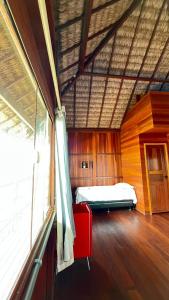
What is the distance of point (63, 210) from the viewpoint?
6.27 feet

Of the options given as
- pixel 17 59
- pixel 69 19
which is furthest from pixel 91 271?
pixel 69 19

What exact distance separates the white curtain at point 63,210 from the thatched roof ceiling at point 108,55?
168 cm

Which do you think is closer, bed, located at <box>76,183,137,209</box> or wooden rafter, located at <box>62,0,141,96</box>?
wooden rafter, located at <box>62,0,141,96</box>

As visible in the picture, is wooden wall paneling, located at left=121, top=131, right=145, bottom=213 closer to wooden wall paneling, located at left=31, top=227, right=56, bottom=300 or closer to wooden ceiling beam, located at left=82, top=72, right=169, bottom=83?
wooden ceiling beam, located at left=82, top=72, right=169, bottom=83

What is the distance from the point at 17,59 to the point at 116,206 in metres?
4.74

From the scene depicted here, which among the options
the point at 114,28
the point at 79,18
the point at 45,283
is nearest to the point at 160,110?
the point at 114,28

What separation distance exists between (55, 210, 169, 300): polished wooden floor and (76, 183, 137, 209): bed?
4.24 feet

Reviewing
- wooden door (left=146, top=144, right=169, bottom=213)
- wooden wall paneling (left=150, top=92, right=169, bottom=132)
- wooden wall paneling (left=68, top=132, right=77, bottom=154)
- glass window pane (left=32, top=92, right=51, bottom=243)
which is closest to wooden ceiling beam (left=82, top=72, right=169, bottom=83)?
wooden wall paneling (left=150, top=92, right=169, bottom=132)

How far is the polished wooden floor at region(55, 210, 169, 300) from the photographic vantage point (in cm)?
171

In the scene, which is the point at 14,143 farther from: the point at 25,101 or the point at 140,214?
the point at 140,214

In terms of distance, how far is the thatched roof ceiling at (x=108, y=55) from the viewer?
270 centimetres

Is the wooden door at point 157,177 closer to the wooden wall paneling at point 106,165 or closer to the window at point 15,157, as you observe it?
the wooden wall paneling at point 106,165

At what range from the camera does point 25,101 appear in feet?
4.99

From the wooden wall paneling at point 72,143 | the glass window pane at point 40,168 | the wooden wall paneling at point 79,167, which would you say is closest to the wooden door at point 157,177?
the wooden wall paneling at point 79,167
